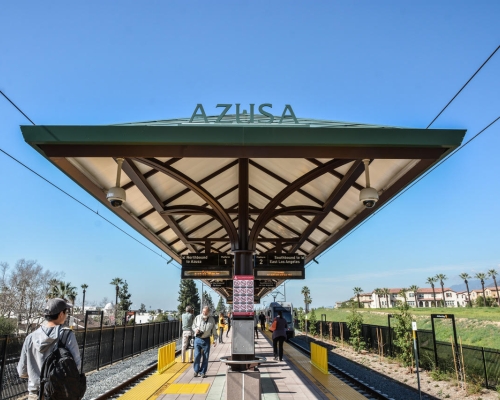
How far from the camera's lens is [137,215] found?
1040 centimetres

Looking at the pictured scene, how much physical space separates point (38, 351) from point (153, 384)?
7019 millimetres

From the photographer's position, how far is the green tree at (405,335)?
14.7 m

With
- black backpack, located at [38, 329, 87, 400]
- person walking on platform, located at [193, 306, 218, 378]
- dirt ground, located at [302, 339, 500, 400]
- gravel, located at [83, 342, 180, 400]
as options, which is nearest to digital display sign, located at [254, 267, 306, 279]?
person walking on platform, located at [193, 306, 218, 378]

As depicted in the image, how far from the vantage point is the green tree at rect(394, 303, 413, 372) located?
14.7 m

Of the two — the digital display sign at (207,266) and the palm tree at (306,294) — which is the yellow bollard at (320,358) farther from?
the palm tree at (306,294)

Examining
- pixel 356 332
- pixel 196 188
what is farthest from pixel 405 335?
pixel 196 188

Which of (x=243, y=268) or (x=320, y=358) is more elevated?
(x=243, y=268)

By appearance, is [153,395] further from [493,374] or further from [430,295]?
[430,295]

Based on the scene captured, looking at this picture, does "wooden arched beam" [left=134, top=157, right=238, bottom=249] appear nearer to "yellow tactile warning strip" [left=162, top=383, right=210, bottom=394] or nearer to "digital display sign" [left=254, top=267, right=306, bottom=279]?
"digital display sign" [left=254, top=267, right=306, bottom=279]

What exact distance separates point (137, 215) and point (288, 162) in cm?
437

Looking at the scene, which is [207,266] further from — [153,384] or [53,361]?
[53,361]

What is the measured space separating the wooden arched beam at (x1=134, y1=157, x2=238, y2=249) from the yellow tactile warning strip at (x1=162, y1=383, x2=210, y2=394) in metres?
3.44

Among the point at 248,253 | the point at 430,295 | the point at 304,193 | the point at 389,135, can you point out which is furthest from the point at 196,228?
the point at 430,295

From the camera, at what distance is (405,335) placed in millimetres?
15008
